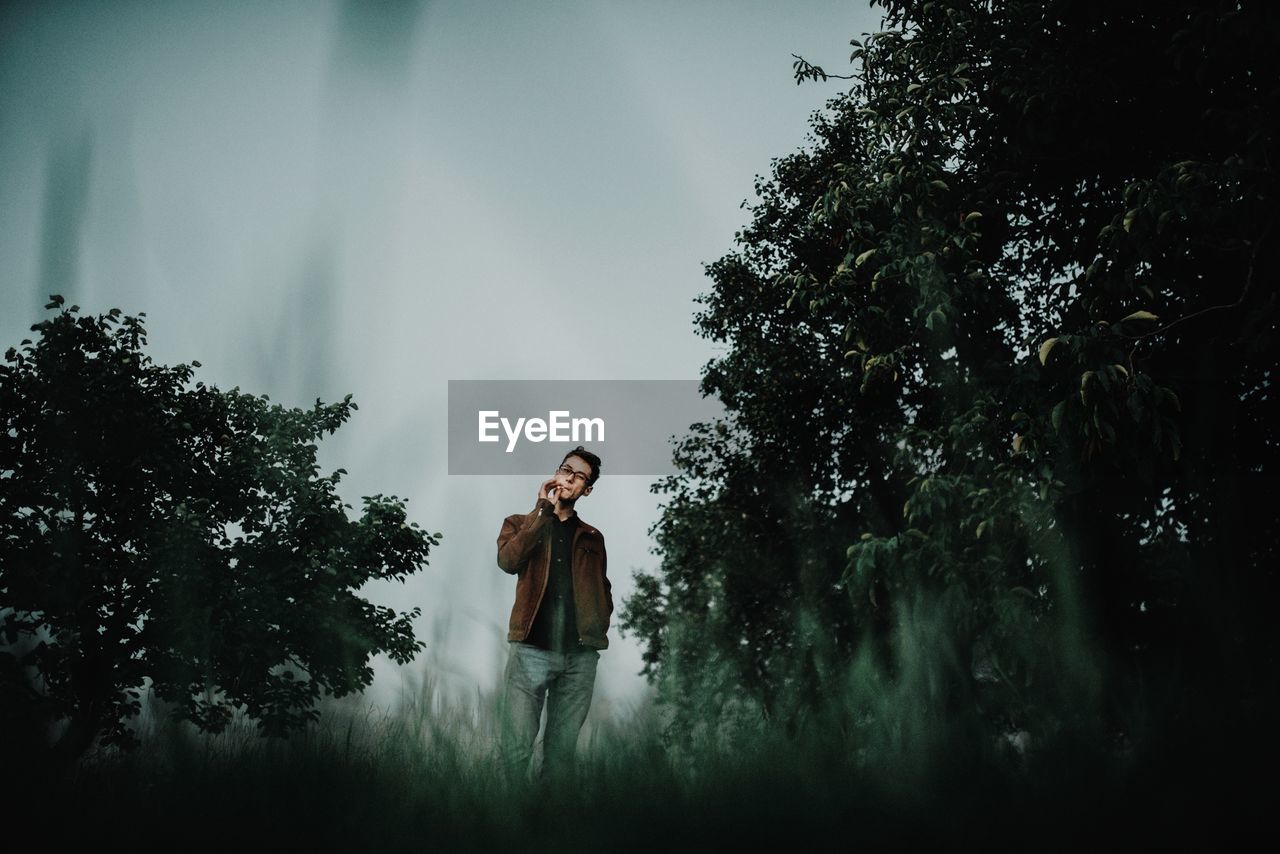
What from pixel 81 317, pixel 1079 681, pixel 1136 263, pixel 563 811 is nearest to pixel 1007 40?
pixel 1136 263

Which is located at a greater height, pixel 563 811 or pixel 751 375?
pixel 751 375

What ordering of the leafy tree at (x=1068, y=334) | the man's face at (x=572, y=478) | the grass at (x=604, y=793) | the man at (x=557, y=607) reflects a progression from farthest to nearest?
the leafy tree at (x=1068, y=334) → the man's face at (x=572, y=478) → the man at (x=557, y=607) → the grass at (x=604, y=793)

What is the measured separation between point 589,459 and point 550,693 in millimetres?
1340

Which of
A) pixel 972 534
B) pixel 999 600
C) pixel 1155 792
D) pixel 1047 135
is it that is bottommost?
pixel 1155 792

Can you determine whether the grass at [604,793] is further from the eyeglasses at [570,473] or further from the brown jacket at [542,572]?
the eyeglasses at [570,473]

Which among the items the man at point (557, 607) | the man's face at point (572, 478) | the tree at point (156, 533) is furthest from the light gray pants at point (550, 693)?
the tree at point (156, 533)

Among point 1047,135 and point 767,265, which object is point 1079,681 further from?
point 767,265

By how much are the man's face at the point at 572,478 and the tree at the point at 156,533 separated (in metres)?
11.1

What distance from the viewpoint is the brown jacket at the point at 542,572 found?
15.7 ft

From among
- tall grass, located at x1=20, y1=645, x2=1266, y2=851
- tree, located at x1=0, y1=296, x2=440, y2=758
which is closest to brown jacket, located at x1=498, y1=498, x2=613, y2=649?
tall grass, located at x1=20, y1=645, x2=1266, y2=851

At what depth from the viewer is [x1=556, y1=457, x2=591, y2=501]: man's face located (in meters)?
4.95

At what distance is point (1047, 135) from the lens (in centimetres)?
855

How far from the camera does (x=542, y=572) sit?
4.83 meters

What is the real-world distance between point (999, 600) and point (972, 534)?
674mm
